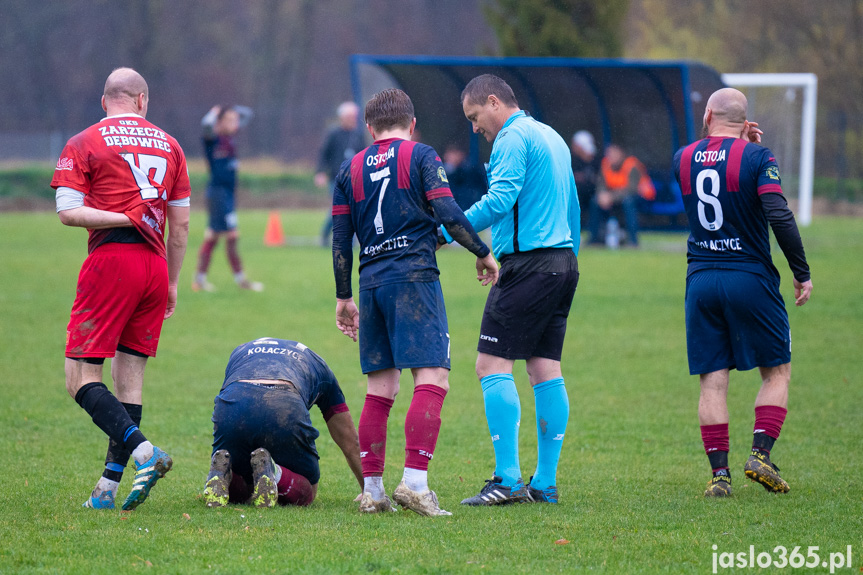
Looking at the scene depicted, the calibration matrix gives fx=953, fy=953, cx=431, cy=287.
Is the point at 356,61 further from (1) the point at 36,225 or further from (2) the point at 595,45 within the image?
(1) the point at 36,225

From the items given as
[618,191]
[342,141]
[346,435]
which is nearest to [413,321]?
[346,435]

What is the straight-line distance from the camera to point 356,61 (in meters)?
16.9

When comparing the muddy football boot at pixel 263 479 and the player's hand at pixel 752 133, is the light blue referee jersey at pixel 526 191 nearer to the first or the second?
the player's hand at pixel 752 133

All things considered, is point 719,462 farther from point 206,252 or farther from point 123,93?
point 206,252

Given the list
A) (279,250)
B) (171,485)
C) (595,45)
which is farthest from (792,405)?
(595,45)

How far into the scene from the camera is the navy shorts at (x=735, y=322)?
499cm

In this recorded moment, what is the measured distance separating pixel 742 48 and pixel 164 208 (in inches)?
1497

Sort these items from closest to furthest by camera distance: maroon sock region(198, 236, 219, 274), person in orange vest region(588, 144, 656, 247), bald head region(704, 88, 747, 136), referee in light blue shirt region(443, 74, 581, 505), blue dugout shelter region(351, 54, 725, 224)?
referee in light blue shirt region(443, 74, 581, 505), bald head region(704, 88, 747, 136), maroon sock region(198, 236, 219, 274), blue dugout shelter region(351, 54, 725, 224), person in orange vest region(588, 144, 656, 247)

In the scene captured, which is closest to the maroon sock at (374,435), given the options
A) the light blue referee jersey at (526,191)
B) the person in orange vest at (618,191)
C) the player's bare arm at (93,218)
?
the light blue referee jersey at (526,191)

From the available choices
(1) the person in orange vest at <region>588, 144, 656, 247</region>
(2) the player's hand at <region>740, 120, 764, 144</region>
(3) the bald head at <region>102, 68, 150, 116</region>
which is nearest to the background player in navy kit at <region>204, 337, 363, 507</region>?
(3) the bald head at <region>102, 68, 150, 116</region>

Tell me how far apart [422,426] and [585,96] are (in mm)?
17302

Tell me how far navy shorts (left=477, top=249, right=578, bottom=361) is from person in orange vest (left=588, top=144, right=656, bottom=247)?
14297mm

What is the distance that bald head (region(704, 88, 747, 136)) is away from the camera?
5.08m

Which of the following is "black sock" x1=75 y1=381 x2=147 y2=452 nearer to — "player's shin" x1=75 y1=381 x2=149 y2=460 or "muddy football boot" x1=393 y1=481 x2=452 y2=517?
"player's shin" x1=75 y1=381 x2=149 y2=460
